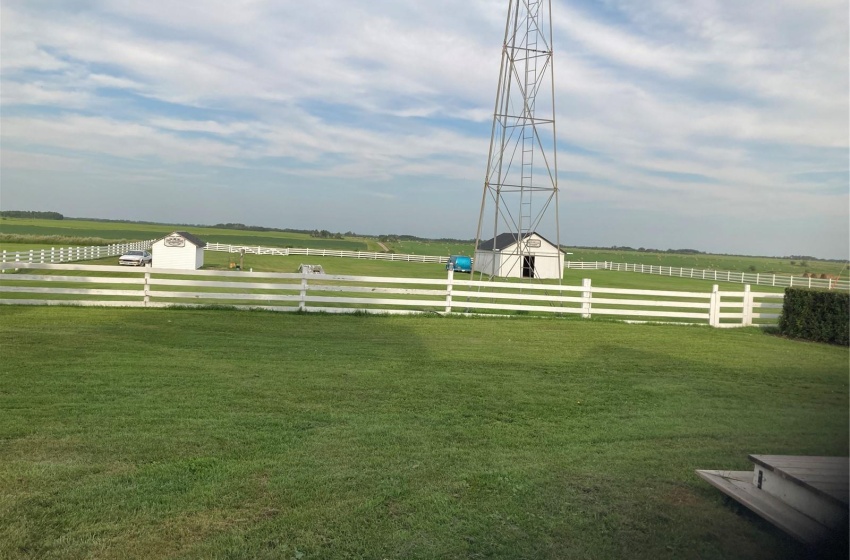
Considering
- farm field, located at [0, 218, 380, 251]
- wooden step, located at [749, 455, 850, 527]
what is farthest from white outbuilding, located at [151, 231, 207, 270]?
wooden step, located at [749, 455, 850, 527]

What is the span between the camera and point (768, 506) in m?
3.51

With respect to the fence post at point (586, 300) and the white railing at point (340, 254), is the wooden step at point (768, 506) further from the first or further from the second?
the white railing at point (340, 254)

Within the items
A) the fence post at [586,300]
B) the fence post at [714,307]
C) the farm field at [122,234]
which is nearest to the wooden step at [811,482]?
the fence post at [586,300]

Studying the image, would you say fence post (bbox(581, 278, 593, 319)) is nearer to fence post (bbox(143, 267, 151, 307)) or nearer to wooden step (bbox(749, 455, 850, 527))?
fence post (bbox(143, 267, 151, 307))

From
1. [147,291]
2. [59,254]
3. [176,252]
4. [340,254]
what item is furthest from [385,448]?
[340,254]

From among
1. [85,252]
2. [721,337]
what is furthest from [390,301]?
[85,252]

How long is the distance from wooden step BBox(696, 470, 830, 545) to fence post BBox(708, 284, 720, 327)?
11894 millimetres

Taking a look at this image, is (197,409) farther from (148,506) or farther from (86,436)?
(148,506)

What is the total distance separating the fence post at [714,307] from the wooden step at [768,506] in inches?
468

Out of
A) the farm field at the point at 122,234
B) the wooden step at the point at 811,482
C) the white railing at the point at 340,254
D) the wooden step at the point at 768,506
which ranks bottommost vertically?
the wooden step at the point at 768,506

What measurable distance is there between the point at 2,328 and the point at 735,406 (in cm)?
1079

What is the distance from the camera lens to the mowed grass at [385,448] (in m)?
3.59

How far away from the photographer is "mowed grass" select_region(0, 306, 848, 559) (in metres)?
3.59

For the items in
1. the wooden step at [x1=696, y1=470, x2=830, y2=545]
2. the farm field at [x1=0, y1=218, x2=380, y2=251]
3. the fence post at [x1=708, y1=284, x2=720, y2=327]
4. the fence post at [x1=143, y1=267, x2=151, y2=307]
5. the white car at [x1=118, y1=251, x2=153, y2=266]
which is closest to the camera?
the wooden step at [x1=696, y1=470, x2=830, y2=545]
